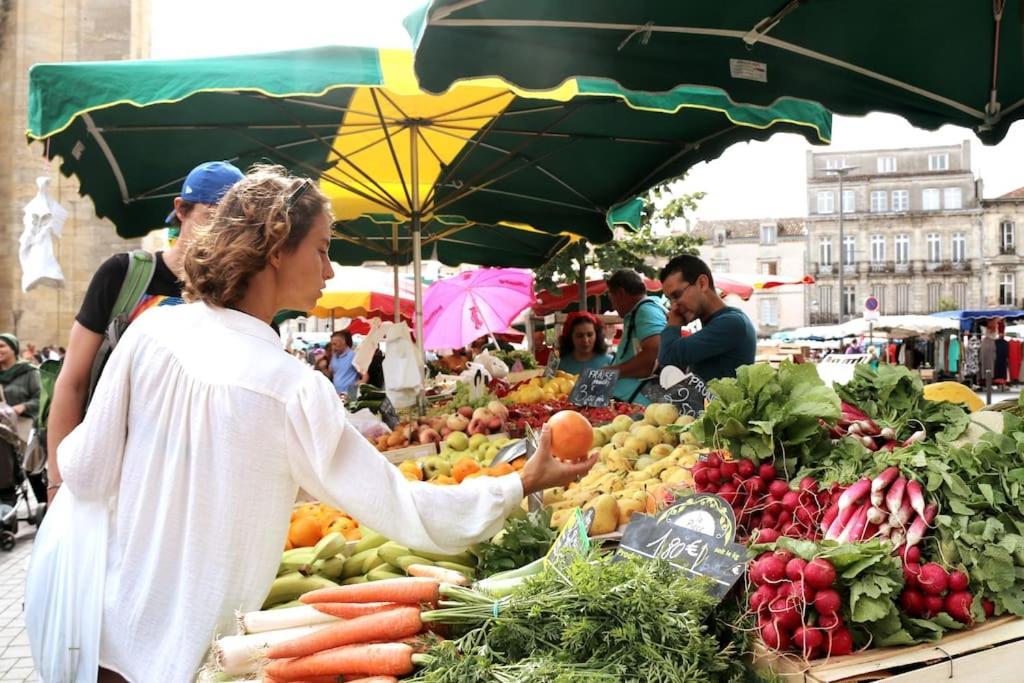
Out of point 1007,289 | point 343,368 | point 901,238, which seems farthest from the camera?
point 901,238

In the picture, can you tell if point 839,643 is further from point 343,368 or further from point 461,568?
point 343,368

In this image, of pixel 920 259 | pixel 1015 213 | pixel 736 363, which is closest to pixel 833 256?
pixel 920 259

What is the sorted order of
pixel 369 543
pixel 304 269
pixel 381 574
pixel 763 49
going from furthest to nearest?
pixel 763 49, pixel 369 543, pixel 381 574, pixel 304 269

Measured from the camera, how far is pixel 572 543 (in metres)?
2.31

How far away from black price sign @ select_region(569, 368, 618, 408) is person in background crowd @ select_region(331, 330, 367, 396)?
20.2 feet

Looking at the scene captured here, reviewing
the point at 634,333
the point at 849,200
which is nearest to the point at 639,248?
the point at 634,333

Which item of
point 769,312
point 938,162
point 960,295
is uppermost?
point 938,162

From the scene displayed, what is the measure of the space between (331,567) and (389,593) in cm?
69

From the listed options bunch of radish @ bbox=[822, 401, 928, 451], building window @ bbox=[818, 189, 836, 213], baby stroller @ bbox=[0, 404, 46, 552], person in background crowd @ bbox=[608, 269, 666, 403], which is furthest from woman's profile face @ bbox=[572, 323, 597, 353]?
building window @ bbox=[818, 189, 836, 213]

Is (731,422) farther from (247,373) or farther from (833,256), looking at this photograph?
(833,256)

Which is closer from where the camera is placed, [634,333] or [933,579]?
[933,579]

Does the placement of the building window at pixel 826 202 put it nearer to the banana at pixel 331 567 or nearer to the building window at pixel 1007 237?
the building window at pixel 1007 237

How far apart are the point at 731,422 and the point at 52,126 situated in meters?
3.25

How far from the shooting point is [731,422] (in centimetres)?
294
